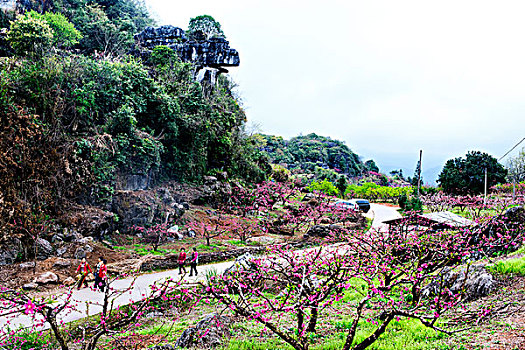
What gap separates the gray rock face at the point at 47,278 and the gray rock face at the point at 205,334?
20.3ft

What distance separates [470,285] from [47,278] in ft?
36.9

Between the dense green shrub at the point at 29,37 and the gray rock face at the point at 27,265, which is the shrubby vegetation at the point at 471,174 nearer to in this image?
the gray rock face at the point at 27,265

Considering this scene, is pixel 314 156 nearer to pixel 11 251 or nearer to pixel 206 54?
pixel 206 54

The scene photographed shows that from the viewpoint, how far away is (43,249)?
1123 centimetres

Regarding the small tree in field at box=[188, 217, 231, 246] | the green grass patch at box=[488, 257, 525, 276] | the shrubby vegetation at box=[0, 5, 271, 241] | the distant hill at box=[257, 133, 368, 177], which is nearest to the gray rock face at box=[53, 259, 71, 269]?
the shrubby vegetation at box=[0, 5, 271, 241]

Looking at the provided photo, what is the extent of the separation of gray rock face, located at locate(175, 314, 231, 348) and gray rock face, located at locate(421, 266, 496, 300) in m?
4.35

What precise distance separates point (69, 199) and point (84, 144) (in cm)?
254

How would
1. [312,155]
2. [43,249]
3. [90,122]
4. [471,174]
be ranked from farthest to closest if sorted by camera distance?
[312,155]
[471,174]
[90,122]
[43,249]

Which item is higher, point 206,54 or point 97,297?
point 206,54

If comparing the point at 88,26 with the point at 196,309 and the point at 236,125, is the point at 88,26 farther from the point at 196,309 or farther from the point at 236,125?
the point at 196,309

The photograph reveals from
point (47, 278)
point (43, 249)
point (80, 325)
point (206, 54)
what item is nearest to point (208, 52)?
point (206, 54)

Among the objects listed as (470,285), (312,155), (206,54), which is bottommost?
(470,285)

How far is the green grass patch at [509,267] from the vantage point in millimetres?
7195

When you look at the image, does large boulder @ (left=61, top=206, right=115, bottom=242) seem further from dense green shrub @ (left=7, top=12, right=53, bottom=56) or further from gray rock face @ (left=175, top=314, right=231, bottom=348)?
dense green shrub @ (left=7, top=12, right=53, bottom=56)
